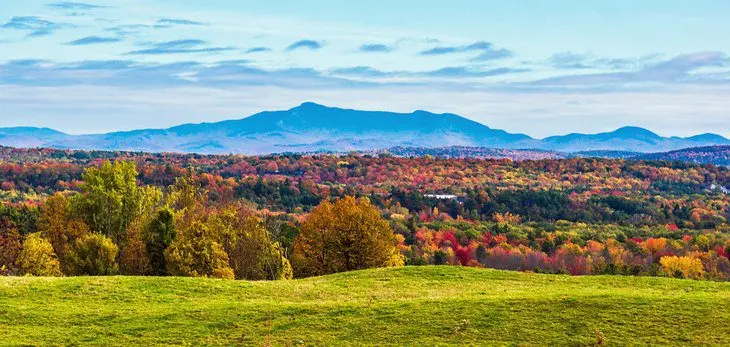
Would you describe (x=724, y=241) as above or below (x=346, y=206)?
below

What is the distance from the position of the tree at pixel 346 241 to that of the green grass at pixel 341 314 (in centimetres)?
2252

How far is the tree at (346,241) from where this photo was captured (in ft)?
193

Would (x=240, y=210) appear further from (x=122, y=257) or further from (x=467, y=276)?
(x=467, y=276)

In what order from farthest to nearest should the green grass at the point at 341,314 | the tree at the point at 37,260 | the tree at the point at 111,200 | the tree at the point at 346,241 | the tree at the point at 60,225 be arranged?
the tree at the point at 111,200 → the tree at the point at 60,225 → the tree at the point at 346,241 → the tree at the point at 37,260 → the green grass at the point at 341,314

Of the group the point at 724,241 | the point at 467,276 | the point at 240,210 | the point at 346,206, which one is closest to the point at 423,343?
the point at 467,276

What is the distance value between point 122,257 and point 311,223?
48.7 feet

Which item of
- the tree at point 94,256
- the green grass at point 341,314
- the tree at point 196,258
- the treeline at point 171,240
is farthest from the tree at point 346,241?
the green grass at point 341,314

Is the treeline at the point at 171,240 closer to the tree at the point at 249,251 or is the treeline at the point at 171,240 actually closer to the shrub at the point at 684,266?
the tree at the point at 249,251

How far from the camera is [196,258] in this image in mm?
53031

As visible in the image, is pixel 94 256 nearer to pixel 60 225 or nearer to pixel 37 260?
pixel 37 260

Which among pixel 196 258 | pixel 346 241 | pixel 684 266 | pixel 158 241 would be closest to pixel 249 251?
pixel 158 241

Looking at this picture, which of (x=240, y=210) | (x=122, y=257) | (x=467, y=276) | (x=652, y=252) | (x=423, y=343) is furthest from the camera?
(x=652, y=252)

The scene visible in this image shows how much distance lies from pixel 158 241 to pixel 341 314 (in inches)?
1225

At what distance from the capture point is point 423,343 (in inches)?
987
